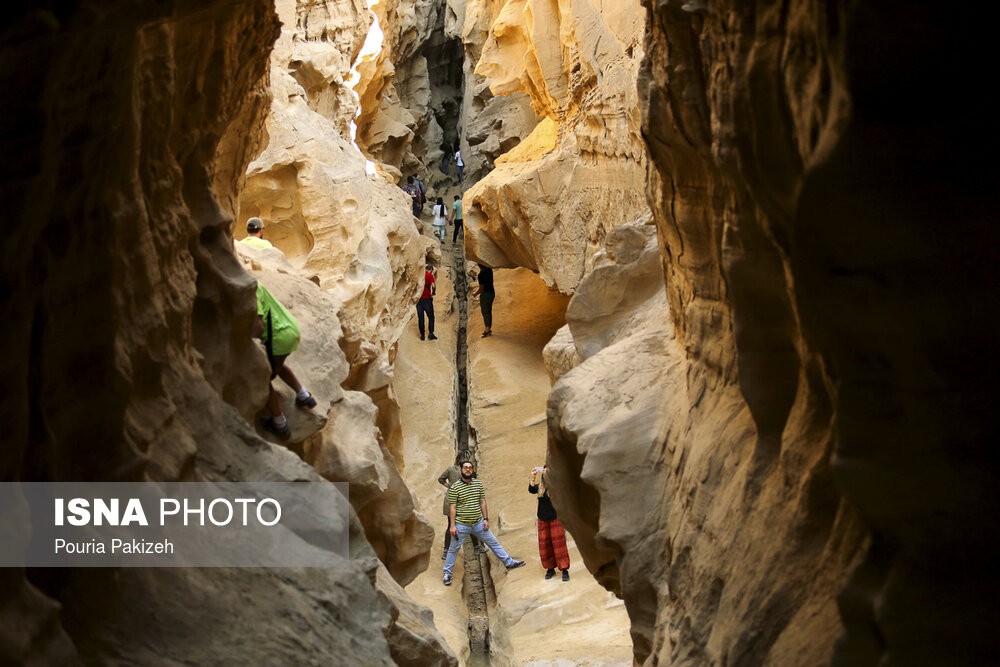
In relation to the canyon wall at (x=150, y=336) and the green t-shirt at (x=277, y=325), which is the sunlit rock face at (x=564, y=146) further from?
the canyon wall at (x=150, y=336)

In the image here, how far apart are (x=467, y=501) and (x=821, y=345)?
7440 millimetres

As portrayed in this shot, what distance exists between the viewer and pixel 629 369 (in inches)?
226

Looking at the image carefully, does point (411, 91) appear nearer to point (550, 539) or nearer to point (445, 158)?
point (445, 158)

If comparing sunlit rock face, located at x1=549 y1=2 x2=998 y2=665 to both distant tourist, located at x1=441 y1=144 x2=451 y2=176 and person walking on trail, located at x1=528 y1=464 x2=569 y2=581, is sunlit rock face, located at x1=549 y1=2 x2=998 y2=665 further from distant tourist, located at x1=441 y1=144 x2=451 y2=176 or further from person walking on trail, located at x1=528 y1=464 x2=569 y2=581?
distant tourist, located at x1=441 y1=144 x2=451 y2=176

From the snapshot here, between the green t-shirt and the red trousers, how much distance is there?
175 inches

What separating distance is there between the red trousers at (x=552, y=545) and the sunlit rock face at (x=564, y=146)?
354 cm

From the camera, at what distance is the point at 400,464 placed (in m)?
9.11

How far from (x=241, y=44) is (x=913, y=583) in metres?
4.17

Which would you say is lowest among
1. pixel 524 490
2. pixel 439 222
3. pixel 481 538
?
pixel 524 490

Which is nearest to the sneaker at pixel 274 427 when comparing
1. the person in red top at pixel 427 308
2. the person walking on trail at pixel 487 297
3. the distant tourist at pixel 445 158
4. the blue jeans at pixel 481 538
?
the blue jeans at pixel 481 538

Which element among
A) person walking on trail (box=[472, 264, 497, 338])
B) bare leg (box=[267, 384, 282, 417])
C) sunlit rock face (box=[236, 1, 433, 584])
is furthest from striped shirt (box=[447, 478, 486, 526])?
person walking on trail (box=[472, 264, 497, 338])

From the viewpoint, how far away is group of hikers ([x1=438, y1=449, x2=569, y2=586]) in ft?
30.7

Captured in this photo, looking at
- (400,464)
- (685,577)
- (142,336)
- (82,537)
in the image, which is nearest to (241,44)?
(142,336)

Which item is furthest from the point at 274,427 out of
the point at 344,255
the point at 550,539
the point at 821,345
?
the point at 344,255
